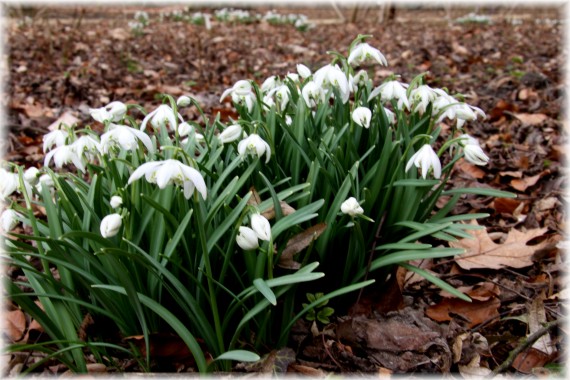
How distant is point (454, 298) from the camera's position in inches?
71.6

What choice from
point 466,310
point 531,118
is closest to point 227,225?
point 466,310

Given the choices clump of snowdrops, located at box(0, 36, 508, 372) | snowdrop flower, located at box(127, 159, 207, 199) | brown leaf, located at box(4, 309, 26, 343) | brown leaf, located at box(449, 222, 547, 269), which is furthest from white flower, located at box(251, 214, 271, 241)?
brown leaf, located at box(449, 222, 547, 269)

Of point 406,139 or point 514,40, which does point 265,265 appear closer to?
point 406,139

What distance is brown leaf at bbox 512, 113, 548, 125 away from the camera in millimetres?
3525

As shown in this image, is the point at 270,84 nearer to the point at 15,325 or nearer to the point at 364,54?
the point at 364,54

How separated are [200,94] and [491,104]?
2.31m

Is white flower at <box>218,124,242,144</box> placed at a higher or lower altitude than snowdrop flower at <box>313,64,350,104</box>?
lower

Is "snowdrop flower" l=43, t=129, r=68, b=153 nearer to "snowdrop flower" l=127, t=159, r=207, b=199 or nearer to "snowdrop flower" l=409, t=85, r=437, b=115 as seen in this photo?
"snowdrop flower" l=127, t=159, r=207, b=199

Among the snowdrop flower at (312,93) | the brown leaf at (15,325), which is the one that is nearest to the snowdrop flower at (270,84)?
the snowdrop flower at (312,93)

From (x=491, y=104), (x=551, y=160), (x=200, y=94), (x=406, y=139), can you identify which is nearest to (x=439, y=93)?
(x=406, y=139)

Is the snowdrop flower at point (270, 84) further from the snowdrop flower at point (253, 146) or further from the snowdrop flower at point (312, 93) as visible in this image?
the snowdrop flower at point (253, 146)

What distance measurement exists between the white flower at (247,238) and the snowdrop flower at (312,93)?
672mm

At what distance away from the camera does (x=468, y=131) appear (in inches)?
142

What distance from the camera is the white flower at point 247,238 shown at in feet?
4.24
